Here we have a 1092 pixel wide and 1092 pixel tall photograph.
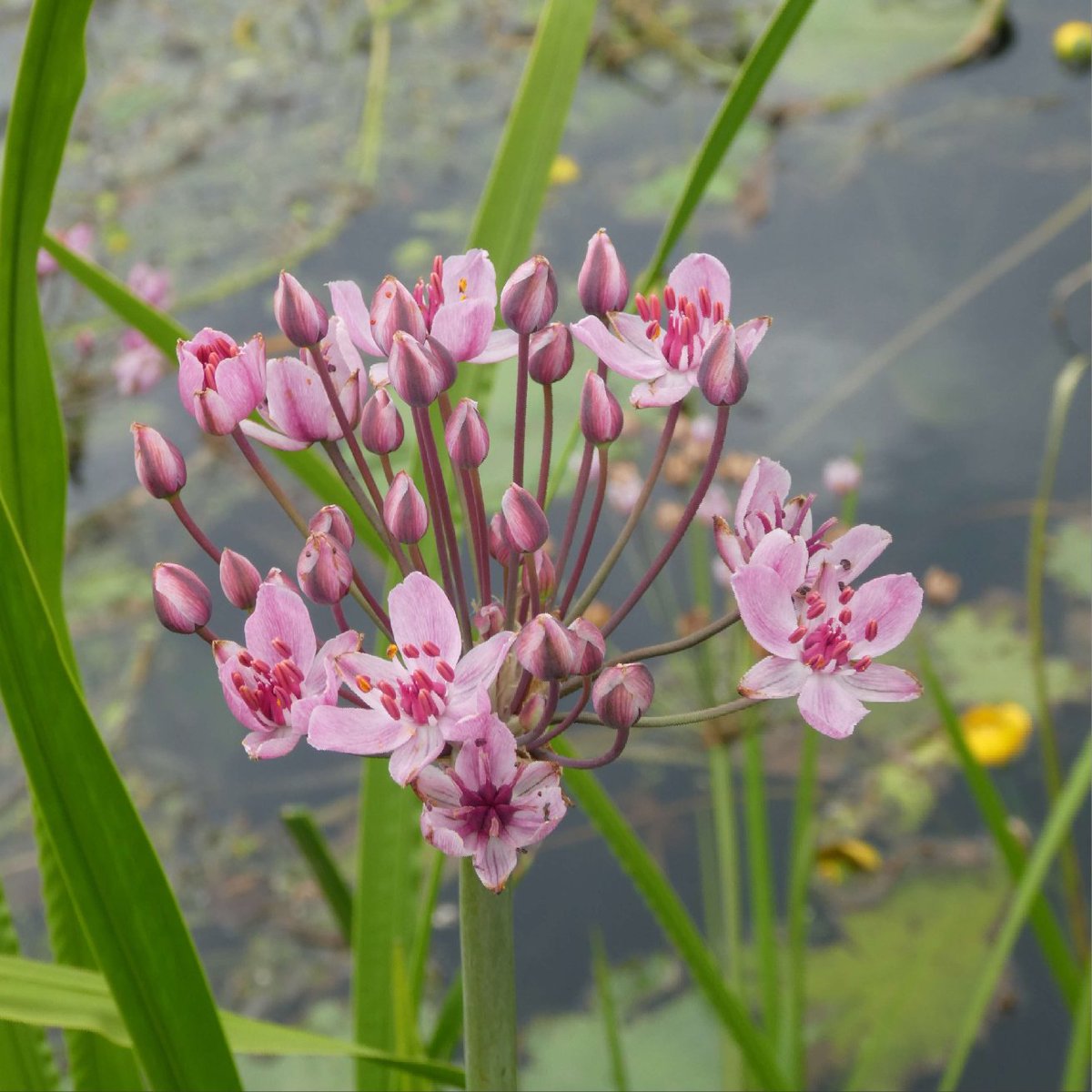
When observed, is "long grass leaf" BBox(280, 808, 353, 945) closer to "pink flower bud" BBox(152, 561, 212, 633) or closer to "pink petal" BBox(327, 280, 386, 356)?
"pink flower bud" BBox(152, 561, 212, 633)

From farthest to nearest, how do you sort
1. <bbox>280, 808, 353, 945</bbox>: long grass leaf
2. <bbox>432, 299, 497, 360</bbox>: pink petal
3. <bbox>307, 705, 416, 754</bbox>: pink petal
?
<bbox>280, 808, 353, 945</bbox>: long grass leaf → <bbox>432, 299, 497, 360</bbox>: pink petal → <bbox>307, 705, 416, 754</bbox>: pink petal

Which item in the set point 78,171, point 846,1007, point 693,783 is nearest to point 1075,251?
point 693,783

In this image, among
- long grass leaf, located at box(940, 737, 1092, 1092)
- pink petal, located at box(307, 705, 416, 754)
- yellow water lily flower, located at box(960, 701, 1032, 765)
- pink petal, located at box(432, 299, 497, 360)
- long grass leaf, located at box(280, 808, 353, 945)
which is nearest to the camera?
pink petal, located at box(307, 705, 416, 754)

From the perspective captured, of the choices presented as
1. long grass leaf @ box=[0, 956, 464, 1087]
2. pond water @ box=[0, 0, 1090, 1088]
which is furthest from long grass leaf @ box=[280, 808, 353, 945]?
pond water @ box=[0, 0, 1090, 1088]

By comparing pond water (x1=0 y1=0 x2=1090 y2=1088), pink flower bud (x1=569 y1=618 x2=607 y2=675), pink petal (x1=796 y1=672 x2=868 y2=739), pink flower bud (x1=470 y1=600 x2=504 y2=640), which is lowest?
pink petal (x1=796 y1=672 x2=868 y2=739)

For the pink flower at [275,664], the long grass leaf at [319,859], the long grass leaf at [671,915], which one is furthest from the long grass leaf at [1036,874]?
the pink flower at [275,664]

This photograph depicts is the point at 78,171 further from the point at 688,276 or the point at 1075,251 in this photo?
the point at 688,276
